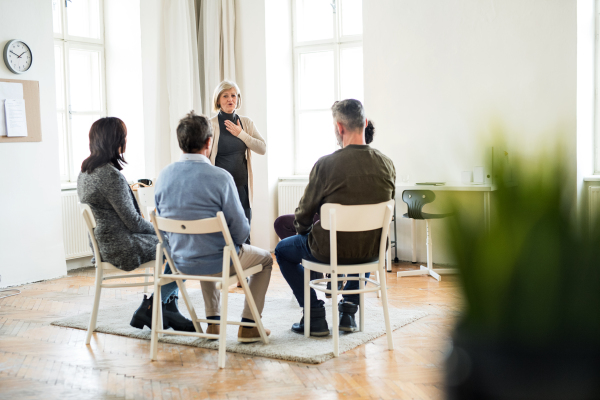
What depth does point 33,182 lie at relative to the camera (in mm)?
5070

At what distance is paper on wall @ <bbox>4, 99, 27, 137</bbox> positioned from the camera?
4801 mm

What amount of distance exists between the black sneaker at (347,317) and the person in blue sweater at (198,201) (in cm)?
67

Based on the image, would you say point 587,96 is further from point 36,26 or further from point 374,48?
point 36,26

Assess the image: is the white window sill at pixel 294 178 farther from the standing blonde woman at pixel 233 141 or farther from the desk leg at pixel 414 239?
the standing blonde woman at pixel 233 141

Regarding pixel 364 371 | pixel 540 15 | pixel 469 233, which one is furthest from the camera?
pixel 540 15

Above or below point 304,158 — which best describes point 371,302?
below

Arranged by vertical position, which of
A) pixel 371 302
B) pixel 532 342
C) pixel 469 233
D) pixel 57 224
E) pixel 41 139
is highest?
pixel 41 139

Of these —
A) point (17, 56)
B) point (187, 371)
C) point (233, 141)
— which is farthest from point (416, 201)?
point (17, 56)

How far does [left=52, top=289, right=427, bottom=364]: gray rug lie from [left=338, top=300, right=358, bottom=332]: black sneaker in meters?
0.04

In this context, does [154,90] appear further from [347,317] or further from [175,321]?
[347,317]

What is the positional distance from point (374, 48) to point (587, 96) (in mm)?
2017

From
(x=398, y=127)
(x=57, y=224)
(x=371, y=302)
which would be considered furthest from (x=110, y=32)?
(x=371, y=302)

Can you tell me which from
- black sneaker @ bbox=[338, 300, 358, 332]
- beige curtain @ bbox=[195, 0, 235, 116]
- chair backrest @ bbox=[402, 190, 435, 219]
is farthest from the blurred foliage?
beige curtain @ bbox=[195, 0, 235, 116]

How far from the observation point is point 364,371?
2.72 meters
